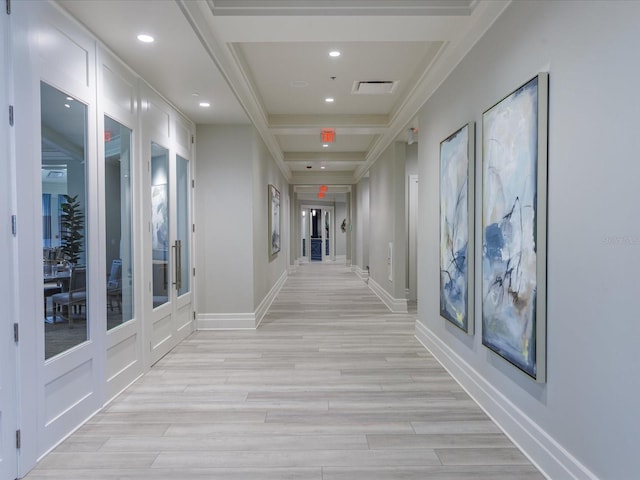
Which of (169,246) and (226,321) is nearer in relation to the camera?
(169,246)

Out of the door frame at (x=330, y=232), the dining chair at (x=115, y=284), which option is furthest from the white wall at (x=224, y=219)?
the door frame at (x=330, y=232)

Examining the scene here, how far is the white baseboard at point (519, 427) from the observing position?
2.13 meters

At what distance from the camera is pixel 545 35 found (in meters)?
2.31

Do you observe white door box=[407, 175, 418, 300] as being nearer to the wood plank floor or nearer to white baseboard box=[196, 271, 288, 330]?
the wood plank floor

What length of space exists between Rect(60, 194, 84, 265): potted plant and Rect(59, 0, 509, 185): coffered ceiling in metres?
1.27

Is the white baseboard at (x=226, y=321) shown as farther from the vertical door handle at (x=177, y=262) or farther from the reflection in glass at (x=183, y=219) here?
the vertical door handle at (x=177, y=262)

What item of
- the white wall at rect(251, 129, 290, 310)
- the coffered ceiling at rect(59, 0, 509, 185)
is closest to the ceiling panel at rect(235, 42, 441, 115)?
the coffered ceiling at rect(59, 0, 509, 185)

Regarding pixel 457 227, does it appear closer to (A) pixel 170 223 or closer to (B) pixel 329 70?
(B) pixel 329 70

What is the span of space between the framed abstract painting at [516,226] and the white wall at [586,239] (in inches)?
2.4

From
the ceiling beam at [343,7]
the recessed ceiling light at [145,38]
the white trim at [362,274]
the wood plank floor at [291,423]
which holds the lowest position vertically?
the wood plank floor at [291,423]

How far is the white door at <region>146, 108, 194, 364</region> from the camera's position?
4.23 metres

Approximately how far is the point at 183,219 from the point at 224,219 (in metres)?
0.62

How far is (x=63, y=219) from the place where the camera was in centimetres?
274

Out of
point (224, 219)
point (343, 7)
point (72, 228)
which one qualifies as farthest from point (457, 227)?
point (224, 219)
